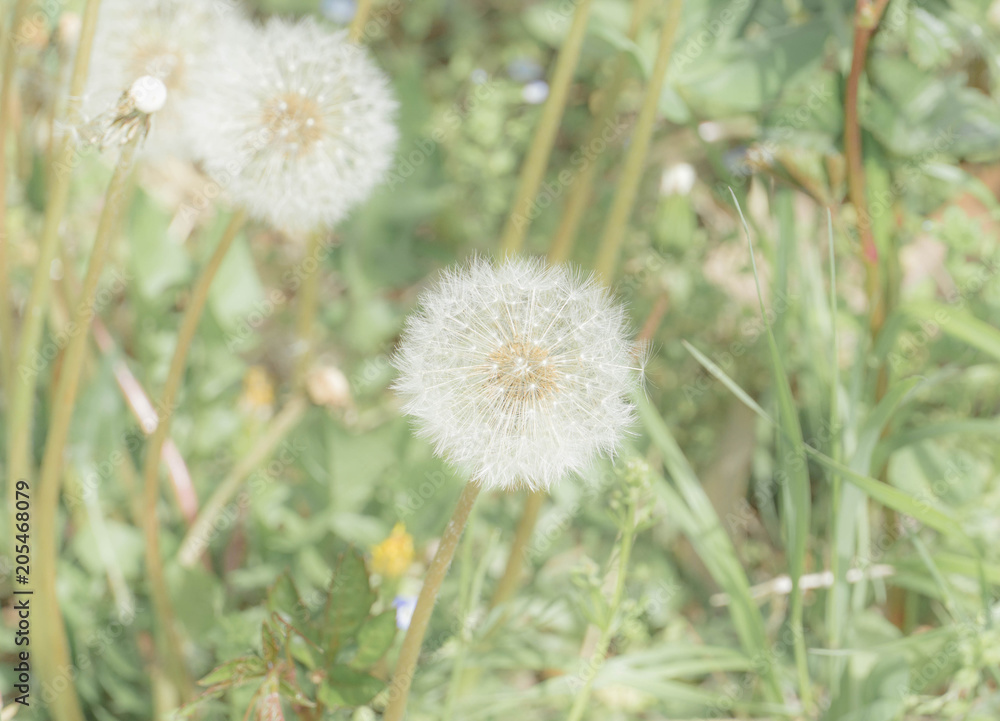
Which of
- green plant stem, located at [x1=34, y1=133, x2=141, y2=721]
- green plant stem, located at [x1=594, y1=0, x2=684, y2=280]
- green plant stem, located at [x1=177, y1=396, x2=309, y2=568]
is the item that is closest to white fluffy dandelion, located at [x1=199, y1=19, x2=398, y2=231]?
green plant stem, located at [x1=34, y1=133, x2=141, y2=721]

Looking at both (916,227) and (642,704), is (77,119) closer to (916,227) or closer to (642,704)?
(642,704)

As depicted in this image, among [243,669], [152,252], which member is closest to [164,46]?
[152,252]

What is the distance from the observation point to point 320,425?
184cm

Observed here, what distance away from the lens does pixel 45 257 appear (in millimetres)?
1179

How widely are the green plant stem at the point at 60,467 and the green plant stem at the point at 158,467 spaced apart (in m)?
0.16

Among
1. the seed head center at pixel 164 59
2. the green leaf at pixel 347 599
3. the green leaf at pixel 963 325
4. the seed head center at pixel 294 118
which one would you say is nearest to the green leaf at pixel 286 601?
the green leaf at pixel 347 599

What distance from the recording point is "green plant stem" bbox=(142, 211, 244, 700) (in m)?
1.39

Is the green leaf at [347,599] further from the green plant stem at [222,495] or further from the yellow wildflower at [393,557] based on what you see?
the green plant stem at [222,495]

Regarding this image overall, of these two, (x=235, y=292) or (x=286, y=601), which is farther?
(x=235, y=292)

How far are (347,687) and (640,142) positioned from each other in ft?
3.43

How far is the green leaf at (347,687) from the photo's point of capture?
109 cm

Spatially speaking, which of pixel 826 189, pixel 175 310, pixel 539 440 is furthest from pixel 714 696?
pixel 175 310

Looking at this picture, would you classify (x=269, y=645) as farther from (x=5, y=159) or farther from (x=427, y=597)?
(x=5, y=159)

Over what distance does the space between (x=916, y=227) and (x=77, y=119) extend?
212 cm
